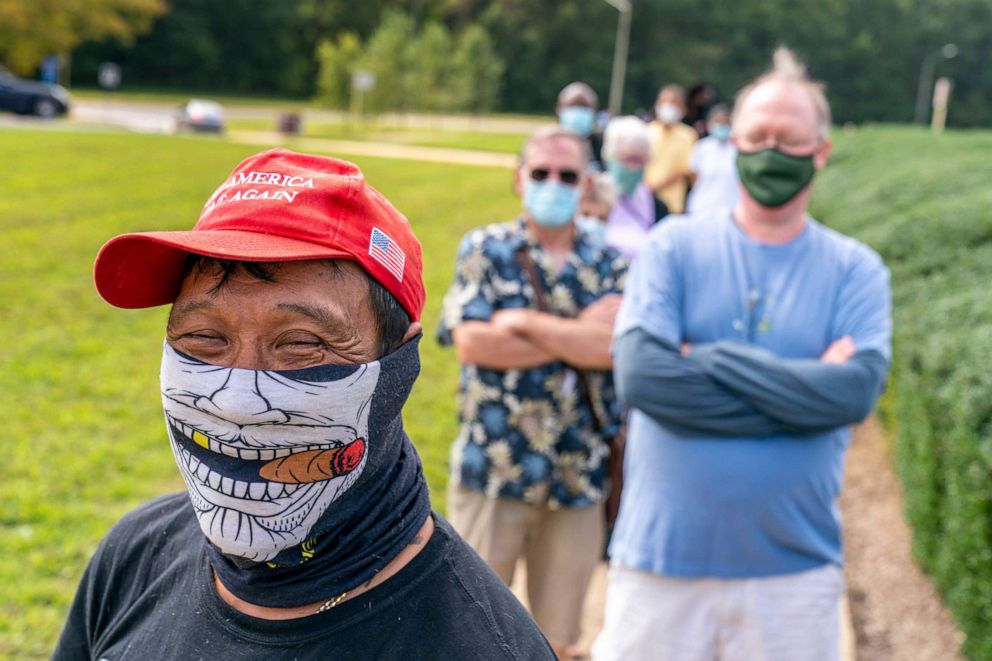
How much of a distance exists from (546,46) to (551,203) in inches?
2888

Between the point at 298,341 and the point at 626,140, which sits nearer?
the point at 298,341

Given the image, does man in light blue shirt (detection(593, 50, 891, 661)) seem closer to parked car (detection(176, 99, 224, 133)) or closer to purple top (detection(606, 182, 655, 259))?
purple top (detection(606, 182, 655, 259))

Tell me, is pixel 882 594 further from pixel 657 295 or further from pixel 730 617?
pixel 657 295

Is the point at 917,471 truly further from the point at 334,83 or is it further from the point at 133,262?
the point at 334,83

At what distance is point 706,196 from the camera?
830 centimetres

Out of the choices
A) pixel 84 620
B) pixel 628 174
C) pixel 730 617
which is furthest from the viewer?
pixel 628 174

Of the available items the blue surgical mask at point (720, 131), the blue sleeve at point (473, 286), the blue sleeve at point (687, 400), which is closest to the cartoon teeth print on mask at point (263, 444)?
the blue sleeve at point (687, 400)

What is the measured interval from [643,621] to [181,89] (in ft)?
208

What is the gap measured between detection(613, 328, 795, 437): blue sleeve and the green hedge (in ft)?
3.81

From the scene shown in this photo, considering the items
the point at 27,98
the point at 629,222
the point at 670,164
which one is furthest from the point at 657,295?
the point at 27,98

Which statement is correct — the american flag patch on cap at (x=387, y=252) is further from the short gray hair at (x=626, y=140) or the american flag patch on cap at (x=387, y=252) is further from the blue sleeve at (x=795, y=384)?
the short gray hair at (x=626, y=140)

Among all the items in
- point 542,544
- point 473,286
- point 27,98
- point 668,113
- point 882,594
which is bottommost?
point 882,594

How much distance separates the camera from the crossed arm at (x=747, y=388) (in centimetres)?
303

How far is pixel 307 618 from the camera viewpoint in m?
1.55
